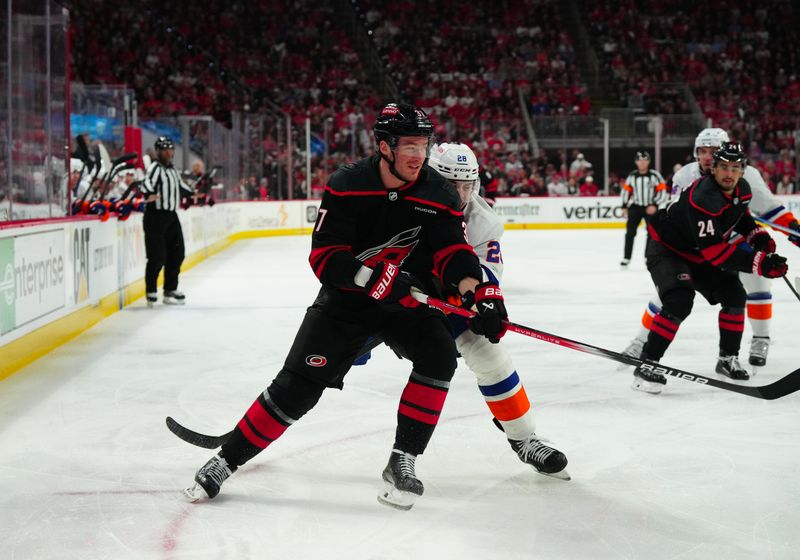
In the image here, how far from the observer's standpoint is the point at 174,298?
8000mm

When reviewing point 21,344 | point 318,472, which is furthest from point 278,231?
point 318,472

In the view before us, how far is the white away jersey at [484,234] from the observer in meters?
3.38

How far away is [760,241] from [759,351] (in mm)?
830

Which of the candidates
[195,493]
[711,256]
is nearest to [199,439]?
[195,493]

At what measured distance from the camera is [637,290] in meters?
8.63

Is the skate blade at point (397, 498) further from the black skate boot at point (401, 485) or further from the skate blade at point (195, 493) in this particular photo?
the skate blade at point (195, 493)

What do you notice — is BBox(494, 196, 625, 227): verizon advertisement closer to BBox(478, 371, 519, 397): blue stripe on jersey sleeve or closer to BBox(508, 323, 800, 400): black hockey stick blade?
BBox(508, 323, 800, 400): black hockey stick blade

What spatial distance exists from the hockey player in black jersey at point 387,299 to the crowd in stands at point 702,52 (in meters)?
18.0

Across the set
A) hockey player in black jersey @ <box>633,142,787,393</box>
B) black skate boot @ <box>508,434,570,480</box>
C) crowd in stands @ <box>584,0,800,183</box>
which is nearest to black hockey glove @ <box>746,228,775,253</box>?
hockey player in black jersey @ <box>633,142,787,393</box>

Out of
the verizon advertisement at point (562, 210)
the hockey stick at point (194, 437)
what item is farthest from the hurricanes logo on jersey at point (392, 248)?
the verizon advertisement at point (562, 210)

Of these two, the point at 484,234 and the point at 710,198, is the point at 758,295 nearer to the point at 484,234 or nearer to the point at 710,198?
the point at 710,198

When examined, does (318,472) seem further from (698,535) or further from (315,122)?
(315,122)

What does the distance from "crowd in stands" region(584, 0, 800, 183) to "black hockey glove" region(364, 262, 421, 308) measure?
18.1m

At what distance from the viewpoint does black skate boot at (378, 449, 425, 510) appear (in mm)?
2766
